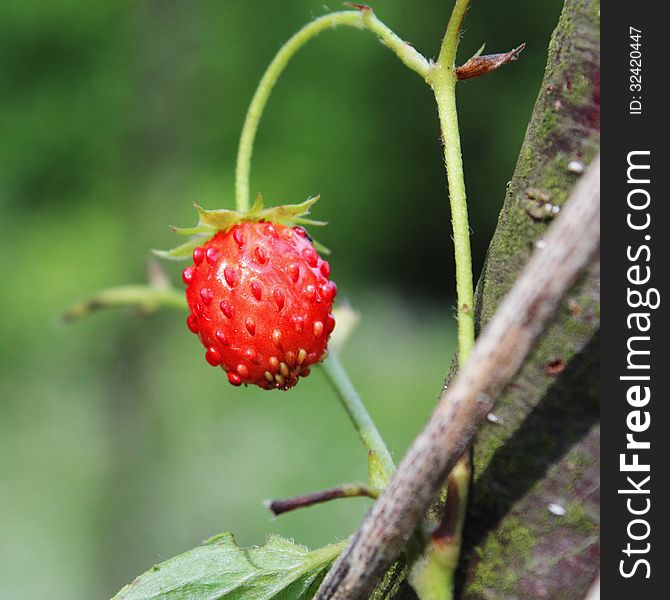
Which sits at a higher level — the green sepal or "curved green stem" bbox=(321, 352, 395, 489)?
the green sepal

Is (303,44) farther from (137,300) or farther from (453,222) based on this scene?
(137,300)

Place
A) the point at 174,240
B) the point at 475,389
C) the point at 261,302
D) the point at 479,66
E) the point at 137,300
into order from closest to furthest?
the point at 475,389
the point at 479,66
the point at 261,302
the point at 137,300
the point at 174,240

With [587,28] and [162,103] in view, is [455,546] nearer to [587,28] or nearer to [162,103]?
[587,28]

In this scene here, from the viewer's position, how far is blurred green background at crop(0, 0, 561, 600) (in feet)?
9.59

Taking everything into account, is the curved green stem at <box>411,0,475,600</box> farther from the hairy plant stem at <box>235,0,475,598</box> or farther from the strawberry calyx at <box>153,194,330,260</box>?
the strawberry calyx at <box>153,194,330,260</box>

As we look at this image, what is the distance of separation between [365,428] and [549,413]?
0.48 feet

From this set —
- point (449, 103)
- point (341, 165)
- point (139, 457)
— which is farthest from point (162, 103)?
point (341, 165)

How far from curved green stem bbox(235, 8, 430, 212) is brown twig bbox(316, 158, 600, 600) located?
161 millimetres

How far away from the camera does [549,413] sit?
451mm

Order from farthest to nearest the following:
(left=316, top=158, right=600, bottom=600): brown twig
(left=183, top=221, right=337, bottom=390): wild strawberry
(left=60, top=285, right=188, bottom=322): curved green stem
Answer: (left=60, top=285, right=188, bottom=322): curved green stem
(left=183, top=221, right=337, bottom=390): wild strawberry
(left=316, top=158, right=600, bottom=600): brown twig

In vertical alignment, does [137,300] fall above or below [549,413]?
above

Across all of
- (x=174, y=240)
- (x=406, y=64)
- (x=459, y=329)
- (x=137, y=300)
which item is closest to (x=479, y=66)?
(x=406, y=64)

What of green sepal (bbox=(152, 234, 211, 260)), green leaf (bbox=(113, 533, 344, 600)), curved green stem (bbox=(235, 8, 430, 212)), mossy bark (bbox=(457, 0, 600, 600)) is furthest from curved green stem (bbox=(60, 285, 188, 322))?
mossy bark (bbox=(457, 0, 600, 600))

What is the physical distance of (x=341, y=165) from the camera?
22.6ft
